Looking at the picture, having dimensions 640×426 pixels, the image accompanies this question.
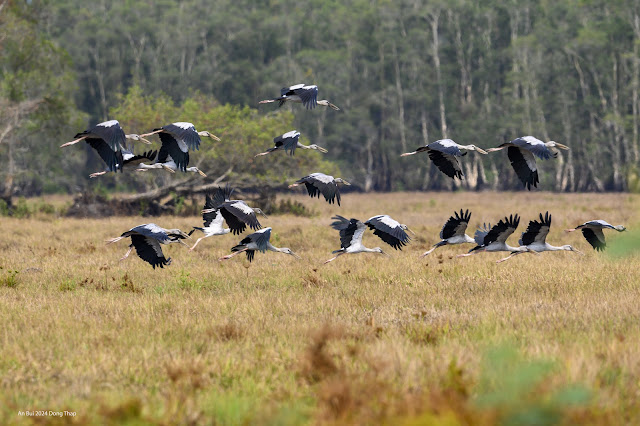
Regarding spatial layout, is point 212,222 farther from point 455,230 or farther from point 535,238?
point 535,238

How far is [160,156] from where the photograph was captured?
11.9 meters

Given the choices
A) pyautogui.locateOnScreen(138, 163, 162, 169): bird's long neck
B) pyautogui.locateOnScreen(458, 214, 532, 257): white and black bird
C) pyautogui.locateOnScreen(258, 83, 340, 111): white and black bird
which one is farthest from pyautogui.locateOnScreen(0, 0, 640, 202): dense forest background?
pyautogui.locateOnScreen(258, 83, 340, 111): white and black bird

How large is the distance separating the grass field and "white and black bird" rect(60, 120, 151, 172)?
1.82 metres

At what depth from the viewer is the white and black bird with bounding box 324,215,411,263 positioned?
12070mm

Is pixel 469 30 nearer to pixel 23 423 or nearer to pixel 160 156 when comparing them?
pixel 160 156

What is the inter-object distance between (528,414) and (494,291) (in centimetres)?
717

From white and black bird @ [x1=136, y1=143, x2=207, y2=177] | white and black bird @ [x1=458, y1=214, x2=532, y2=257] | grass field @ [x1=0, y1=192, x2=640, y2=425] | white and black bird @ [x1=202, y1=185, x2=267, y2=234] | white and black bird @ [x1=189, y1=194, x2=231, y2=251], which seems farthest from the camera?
white and black bird @ [x1=189, y1=194, x2=231, y2=251]

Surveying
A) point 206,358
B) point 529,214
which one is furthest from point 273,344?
point 529,214

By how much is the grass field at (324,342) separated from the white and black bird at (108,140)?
1818 millimetres

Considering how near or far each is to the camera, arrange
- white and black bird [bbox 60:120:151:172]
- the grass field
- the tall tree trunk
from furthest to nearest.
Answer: the tall tree trunk < white and black bird [bbox 60:120:151:172] < the grass field

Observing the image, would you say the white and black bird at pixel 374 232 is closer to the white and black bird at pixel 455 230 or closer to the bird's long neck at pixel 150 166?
the white and black bird at pixel 455 230

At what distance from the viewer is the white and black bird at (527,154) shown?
1069 centimetres

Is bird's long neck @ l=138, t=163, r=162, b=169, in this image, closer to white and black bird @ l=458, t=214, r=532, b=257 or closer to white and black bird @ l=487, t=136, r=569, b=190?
white and black bird @ l=487, t=136, r=569, b=190

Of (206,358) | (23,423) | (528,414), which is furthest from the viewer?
(206,358)
